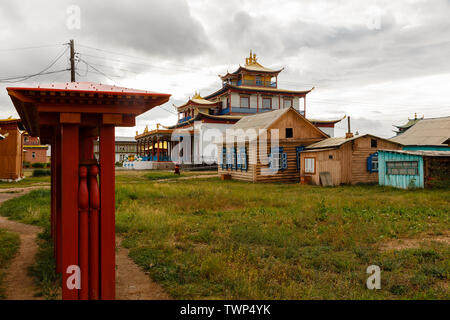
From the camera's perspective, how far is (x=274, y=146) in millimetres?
22906

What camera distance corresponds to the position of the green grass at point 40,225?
16.8 ft

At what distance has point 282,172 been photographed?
23562 mm

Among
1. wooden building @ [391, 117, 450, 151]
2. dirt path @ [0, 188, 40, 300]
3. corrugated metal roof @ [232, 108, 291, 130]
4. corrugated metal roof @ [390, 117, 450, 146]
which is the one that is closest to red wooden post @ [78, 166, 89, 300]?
dirt path @ [0, 188, 40, 300]

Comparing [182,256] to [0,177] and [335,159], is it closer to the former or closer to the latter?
[335,159]

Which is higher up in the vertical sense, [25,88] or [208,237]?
[25,88]

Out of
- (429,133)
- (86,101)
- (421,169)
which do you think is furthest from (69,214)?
(429,133)

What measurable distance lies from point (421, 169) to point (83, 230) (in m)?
18.0

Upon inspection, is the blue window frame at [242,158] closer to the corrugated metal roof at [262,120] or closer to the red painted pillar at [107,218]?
the corrugated metal roof at [262,120]

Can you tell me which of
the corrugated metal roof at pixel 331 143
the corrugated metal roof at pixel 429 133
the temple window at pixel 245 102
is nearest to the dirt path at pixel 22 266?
the corrugated metal roof at pixel 331 143

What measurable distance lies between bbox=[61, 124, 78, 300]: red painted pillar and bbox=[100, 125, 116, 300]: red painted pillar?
0.32 meters

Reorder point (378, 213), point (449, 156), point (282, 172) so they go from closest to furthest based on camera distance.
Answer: point (378, 213) → point (449, 156) → point (282, 172)

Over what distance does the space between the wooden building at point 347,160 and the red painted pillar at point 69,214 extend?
60.6ft
